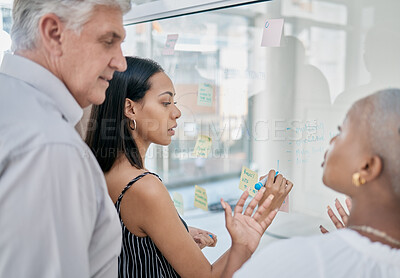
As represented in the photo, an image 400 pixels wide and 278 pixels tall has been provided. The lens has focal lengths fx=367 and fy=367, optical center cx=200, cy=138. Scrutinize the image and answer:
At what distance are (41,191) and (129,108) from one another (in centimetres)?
70

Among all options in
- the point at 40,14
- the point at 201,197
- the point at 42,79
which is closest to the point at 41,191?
the point at 42,79

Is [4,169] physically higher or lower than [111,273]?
higher

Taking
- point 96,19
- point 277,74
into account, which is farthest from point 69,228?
point 277,74

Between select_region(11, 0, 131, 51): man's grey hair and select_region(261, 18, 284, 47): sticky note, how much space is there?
2.50 feet

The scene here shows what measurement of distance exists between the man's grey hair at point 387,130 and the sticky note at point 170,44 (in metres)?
1.43

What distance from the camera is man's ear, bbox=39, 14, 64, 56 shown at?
78 cm

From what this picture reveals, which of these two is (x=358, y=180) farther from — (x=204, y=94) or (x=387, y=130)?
(x=204, y=94)

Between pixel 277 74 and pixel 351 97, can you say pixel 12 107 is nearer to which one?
pixel 351 97

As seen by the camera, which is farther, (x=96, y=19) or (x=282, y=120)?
(x=282, y=120)

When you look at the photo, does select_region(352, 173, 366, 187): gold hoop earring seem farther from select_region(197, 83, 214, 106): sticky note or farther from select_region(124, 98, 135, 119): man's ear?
select_region(197, 83, 214, 106): sticky note

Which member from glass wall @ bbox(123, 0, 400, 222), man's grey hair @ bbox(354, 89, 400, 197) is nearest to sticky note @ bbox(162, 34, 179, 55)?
glass wall @ bbox(123, 0, 400, 222)

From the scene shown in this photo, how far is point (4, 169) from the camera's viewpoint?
2.29ft

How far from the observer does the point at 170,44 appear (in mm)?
2023

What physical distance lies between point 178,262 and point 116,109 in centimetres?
58
